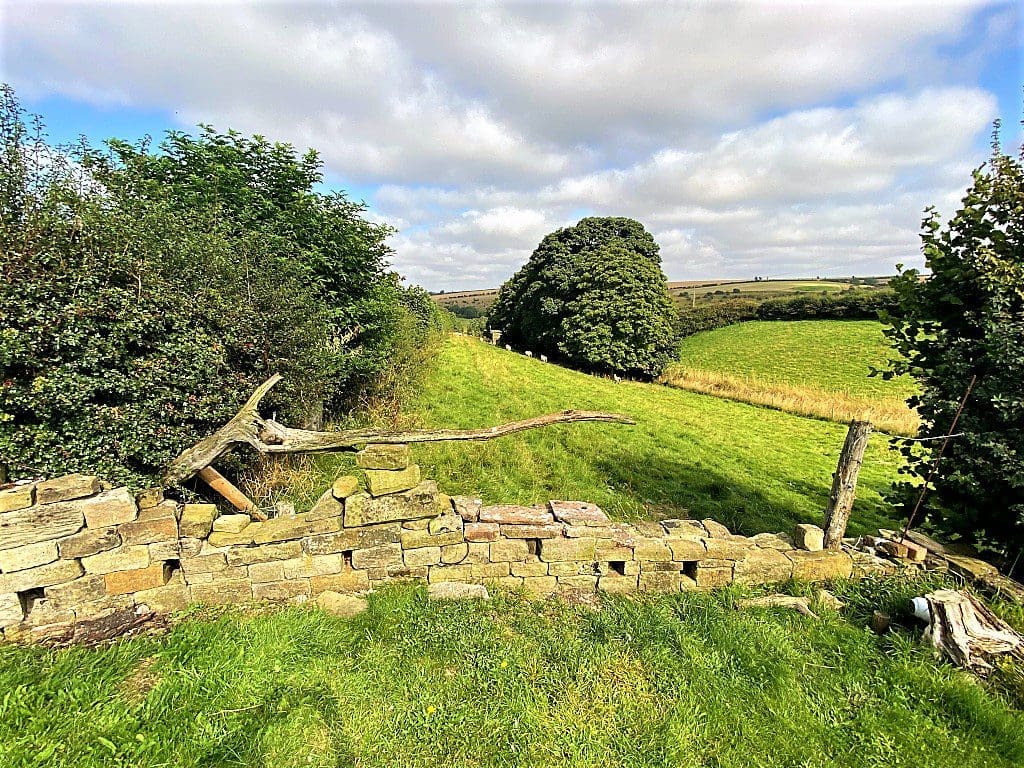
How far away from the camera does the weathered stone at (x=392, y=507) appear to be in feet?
14.2

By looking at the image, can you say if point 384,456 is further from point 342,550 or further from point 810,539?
point 810,539

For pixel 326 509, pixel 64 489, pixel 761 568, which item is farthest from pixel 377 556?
pixel 761 568

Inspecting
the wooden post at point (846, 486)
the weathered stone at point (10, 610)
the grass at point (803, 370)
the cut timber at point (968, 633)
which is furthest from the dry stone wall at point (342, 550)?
the grass at point (803, 370)

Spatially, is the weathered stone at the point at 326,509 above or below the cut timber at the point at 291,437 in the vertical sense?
below

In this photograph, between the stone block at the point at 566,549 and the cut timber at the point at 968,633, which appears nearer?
the cut timber at the point at 968,633

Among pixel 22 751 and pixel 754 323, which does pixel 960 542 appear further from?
pixel 754 323

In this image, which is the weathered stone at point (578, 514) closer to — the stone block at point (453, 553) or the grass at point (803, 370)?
the stone block at point (453, 553)

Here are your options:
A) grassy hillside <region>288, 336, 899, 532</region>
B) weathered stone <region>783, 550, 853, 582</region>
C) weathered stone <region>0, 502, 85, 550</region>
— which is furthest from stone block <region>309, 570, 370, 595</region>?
weathered stone <region>783, 550, 853, 582</region>

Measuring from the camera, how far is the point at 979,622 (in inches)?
152

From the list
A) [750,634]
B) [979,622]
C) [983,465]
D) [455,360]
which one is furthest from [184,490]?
[455,360]

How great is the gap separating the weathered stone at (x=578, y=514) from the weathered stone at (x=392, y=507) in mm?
1473

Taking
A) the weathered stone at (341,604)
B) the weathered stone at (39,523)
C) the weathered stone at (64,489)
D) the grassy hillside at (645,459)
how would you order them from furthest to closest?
the grassy hillside at (645,459) < the weathered stone at (341,604) < the weathered stone at (64,489) < the weathered stone at (39,523)

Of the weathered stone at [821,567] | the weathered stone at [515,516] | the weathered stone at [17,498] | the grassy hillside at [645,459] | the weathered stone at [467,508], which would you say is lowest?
the grassy hillside at [645,459]

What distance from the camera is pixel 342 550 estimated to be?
173 inches
